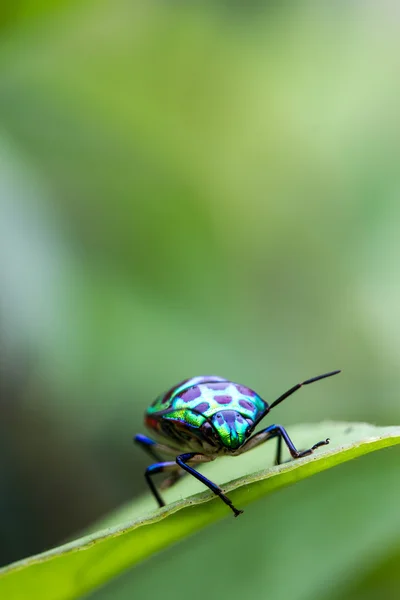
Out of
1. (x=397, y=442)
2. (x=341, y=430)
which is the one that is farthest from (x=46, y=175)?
(x=397, y=442)

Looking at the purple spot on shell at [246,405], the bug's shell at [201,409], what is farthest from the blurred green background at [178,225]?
the purple spot on shell at [246,405]

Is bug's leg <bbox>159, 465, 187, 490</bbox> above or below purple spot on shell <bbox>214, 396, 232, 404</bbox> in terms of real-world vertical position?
below

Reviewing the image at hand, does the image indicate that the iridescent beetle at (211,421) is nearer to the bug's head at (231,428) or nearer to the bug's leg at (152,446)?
the bug's head at (231,428)

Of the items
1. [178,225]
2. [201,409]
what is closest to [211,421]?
[201,409]

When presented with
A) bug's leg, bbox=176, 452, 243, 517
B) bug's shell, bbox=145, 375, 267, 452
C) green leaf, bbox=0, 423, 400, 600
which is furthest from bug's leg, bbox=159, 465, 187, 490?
green leaf, bbox=0, 423, 400, 600

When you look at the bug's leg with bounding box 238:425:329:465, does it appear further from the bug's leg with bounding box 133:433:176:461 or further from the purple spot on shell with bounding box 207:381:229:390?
the bug's leg with bounding box 133:433:176:461

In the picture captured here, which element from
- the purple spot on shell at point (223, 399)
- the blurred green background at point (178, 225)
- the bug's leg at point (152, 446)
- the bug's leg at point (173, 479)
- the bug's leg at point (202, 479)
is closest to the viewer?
the bug's leg at point (202, 479)

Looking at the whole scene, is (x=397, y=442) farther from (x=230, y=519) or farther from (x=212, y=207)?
(x=212, y=207)
